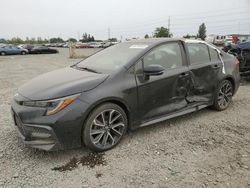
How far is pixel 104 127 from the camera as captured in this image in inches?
122

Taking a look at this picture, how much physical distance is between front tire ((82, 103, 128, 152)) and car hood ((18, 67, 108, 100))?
0.35m

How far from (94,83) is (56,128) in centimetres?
74

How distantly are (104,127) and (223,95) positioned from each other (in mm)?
2739

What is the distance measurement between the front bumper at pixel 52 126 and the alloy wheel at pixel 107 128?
24 cm

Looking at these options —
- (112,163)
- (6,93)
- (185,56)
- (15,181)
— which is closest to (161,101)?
(185,56)

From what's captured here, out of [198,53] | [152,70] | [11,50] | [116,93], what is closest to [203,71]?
[198,53]

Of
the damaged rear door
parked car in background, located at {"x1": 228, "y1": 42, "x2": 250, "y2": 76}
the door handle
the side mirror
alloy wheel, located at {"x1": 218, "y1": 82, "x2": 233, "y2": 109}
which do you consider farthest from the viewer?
parked car in background, located at {"x1": 228, "y1": 42, "x2": 250, "y2": 76}

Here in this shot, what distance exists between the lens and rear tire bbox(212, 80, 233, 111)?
4.44 meters

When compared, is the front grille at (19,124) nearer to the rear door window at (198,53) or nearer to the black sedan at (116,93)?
the black sedan at (116,93)

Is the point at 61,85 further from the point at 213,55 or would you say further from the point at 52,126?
the point at 213,55

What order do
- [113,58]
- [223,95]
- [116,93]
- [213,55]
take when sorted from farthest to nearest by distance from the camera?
[223,95], [213,55], [113,58], [116,93]

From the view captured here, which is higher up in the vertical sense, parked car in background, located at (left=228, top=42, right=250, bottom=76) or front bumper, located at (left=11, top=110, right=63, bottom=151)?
parked car in background, located at (left=228, top=42, right=250, bottom=76)

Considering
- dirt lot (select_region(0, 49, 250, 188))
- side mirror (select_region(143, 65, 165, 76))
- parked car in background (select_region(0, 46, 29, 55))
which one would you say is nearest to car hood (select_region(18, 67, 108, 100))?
side mirror (select_region(143, 65, 165, 76))

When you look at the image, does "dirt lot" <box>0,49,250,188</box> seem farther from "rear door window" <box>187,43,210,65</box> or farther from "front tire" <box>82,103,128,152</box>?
"rear door window" <box>187,43,210,65</box>
